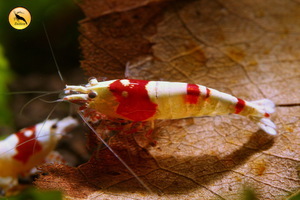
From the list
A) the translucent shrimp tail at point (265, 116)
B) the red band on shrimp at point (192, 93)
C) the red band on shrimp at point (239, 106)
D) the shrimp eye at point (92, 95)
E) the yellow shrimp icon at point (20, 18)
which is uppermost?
the yellow shrimp icon at point (20, 18)

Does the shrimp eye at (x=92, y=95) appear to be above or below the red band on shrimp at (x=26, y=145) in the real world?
above

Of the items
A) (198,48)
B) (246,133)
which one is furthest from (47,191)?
(198,48)

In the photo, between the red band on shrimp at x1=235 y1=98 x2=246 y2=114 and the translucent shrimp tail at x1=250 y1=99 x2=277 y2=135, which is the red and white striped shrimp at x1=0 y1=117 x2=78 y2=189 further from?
the translucent shrimp tail at x1=250 y1=99 x2=277 y2=135

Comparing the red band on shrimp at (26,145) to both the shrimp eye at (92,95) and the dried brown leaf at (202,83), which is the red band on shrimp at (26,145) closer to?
the shrimp eye at (92,95)

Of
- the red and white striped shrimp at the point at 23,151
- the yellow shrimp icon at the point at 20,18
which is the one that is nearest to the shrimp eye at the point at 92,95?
the red and white striped shrimp at the point at 23,151

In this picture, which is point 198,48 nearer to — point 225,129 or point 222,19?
point 222,19

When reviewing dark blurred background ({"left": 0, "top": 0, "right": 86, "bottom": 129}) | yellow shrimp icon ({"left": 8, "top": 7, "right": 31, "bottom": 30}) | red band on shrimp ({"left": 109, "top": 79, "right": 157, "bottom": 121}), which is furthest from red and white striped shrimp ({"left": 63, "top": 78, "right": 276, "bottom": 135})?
yellow shrimp icon ({"left": 8, "top": 7, "right": 31, "bottom": 30})

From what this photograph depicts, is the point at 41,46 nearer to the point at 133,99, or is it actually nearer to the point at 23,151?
the point at 133,99
